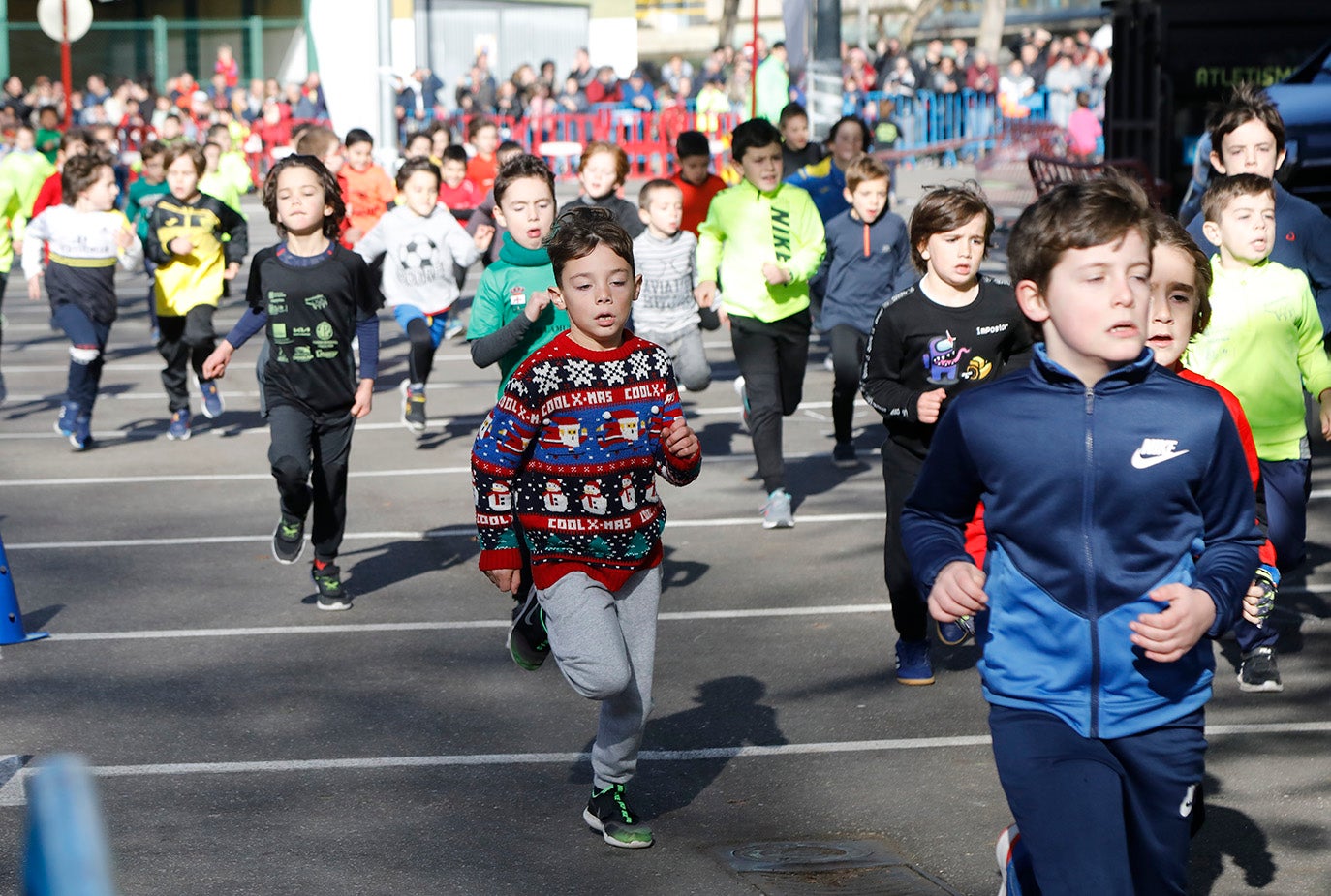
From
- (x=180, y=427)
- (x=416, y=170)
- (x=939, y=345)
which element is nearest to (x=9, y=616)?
(x=939, y=345)

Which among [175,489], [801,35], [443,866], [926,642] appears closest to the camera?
[443,866]

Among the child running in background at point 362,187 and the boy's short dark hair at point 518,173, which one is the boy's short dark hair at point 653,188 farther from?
the child running in background at point 362,187

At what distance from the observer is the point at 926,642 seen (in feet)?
23.0

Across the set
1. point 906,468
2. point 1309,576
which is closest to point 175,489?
point 906,468

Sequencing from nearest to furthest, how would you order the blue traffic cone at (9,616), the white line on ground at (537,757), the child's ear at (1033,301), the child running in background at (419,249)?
the child's ear at (1033,301) < the white line on ground at (537,757) < the blue traffic cone at (9,616) < the child running in background at (419,249)

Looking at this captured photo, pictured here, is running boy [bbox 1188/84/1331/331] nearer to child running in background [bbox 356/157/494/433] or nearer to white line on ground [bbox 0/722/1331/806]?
white line on ground [bbox 0/722/1331/806]

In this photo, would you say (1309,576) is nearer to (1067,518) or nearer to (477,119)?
(1067,518)

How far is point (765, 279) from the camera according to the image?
9.75m

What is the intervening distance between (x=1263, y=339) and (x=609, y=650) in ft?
9.33

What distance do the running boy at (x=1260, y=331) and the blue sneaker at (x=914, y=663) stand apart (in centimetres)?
118

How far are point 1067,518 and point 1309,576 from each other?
545cm

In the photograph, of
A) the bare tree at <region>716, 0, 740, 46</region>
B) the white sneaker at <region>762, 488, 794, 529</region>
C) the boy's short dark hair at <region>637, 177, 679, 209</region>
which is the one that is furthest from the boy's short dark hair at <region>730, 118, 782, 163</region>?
the bare tree at <region>716, 0, 740, 46</region>

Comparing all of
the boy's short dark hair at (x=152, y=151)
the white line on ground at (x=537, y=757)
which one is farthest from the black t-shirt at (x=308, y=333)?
the boy's short dark hair at (x=152, y=151)

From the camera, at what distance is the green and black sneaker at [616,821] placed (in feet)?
17.5
